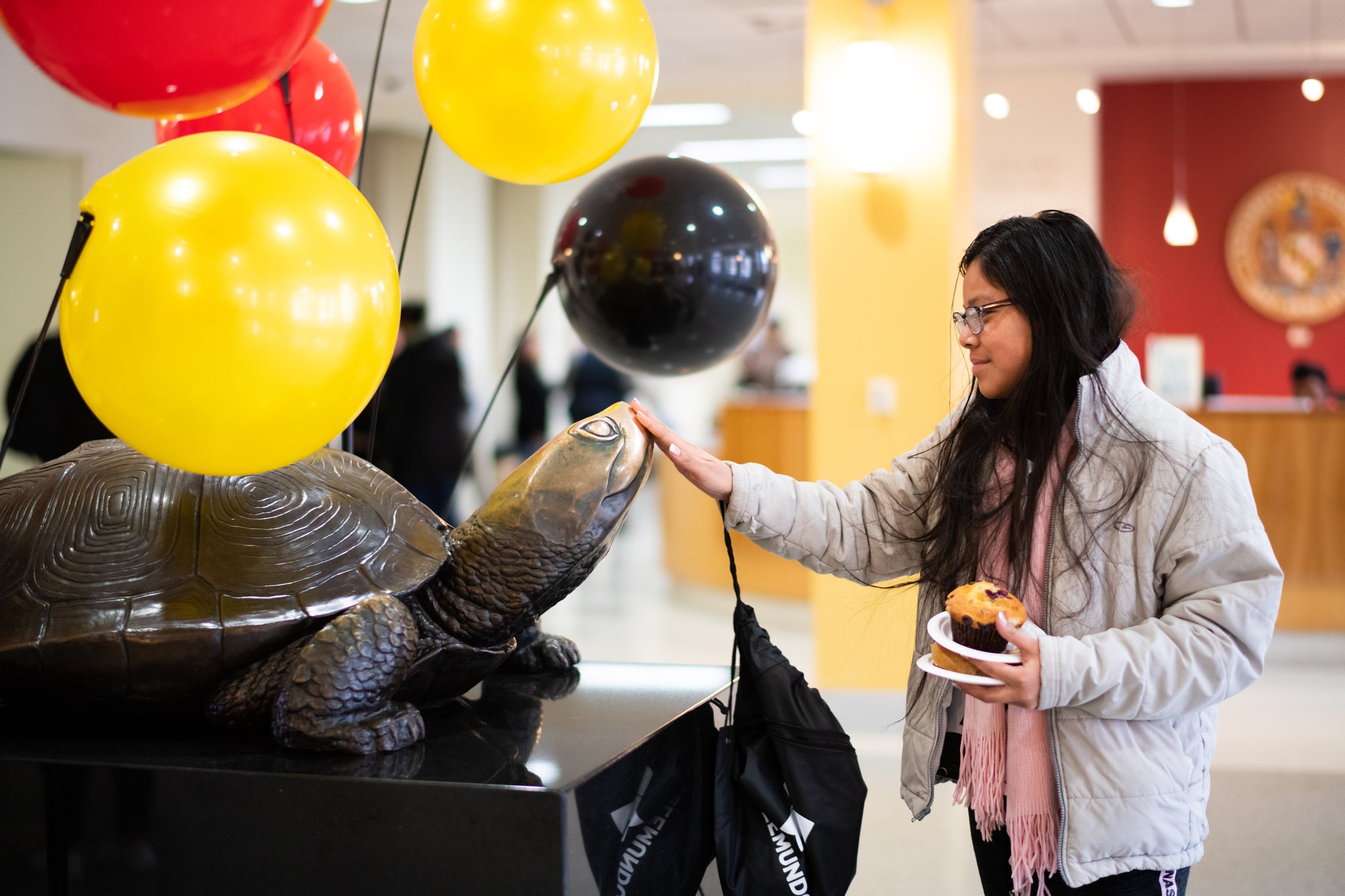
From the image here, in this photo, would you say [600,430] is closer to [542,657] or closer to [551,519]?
[551,519]

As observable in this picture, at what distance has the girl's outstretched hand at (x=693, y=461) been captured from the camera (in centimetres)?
163

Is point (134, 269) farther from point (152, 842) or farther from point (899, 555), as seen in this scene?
point (899, 555)

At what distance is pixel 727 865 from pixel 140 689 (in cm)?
82

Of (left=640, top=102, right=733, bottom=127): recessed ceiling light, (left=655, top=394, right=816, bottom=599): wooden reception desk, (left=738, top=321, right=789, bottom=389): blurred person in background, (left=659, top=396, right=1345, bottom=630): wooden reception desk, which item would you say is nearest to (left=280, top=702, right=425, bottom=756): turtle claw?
(left=655, top=394, right=816, bottom=599): wooden reception desk

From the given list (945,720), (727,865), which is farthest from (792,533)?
(727,865)

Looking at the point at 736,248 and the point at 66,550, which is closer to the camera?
the point at 66,550

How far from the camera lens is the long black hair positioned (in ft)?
4.67

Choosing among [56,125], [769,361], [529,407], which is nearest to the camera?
[56,125]

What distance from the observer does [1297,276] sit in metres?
7.76

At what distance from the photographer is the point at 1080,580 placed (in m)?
1.41

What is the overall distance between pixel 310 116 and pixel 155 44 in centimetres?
89

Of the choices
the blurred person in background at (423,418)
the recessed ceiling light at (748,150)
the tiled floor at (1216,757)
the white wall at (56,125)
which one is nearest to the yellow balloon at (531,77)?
the tiled floor at (1216,757)

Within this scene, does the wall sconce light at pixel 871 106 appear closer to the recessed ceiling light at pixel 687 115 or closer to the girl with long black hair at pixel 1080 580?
the girl with long black hair at pixel 1080 580

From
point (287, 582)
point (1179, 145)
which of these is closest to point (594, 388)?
point (1179, 145)
